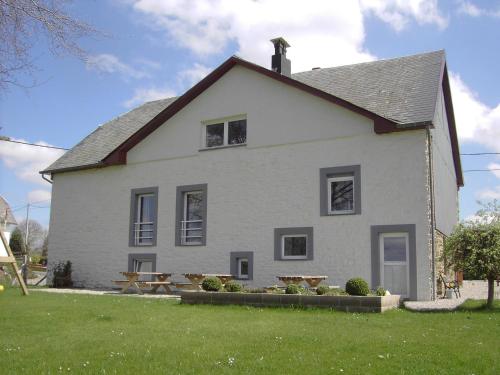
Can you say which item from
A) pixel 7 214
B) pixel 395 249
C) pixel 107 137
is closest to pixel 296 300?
pixel 395 249

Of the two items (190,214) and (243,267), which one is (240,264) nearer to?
(243,267)

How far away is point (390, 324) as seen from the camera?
962cm

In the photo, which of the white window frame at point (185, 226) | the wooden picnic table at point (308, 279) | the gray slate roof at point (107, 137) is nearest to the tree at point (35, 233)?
the gray slate roof at point (107, 137)

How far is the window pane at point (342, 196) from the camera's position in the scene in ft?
53.1

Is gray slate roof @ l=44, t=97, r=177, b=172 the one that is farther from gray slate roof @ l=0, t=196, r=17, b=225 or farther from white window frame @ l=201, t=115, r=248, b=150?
gray slate roof @ l=0, t=196, r=17, b=225

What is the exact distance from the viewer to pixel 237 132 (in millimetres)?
18594

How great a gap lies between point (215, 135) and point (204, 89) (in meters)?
1.65

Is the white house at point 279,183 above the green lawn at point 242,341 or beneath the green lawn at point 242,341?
above

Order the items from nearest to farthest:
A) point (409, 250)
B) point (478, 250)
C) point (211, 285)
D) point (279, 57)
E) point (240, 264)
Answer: point (478, 250)
point (211, 285)
point (409, 250)
point (240, 264)
point (279, 57)

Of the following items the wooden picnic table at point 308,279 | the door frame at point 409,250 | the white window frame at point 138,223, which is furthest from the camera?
the white window frame at point 138,223

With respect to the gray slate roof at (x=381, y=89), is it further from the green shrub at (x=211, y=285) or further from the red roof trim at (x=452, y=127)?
the green shrub at (x=211, y=285)

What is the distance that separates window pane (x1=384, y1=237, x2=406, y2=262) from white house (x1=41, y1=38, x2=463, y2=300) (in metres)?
0.03

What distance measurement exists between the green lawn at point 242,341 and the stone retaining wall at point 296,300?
308 mm

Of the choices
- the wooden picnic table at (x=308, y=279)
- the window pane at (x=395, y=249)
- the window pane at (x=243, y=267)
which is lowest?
the wooden picnic table at (x=308, y=279)
